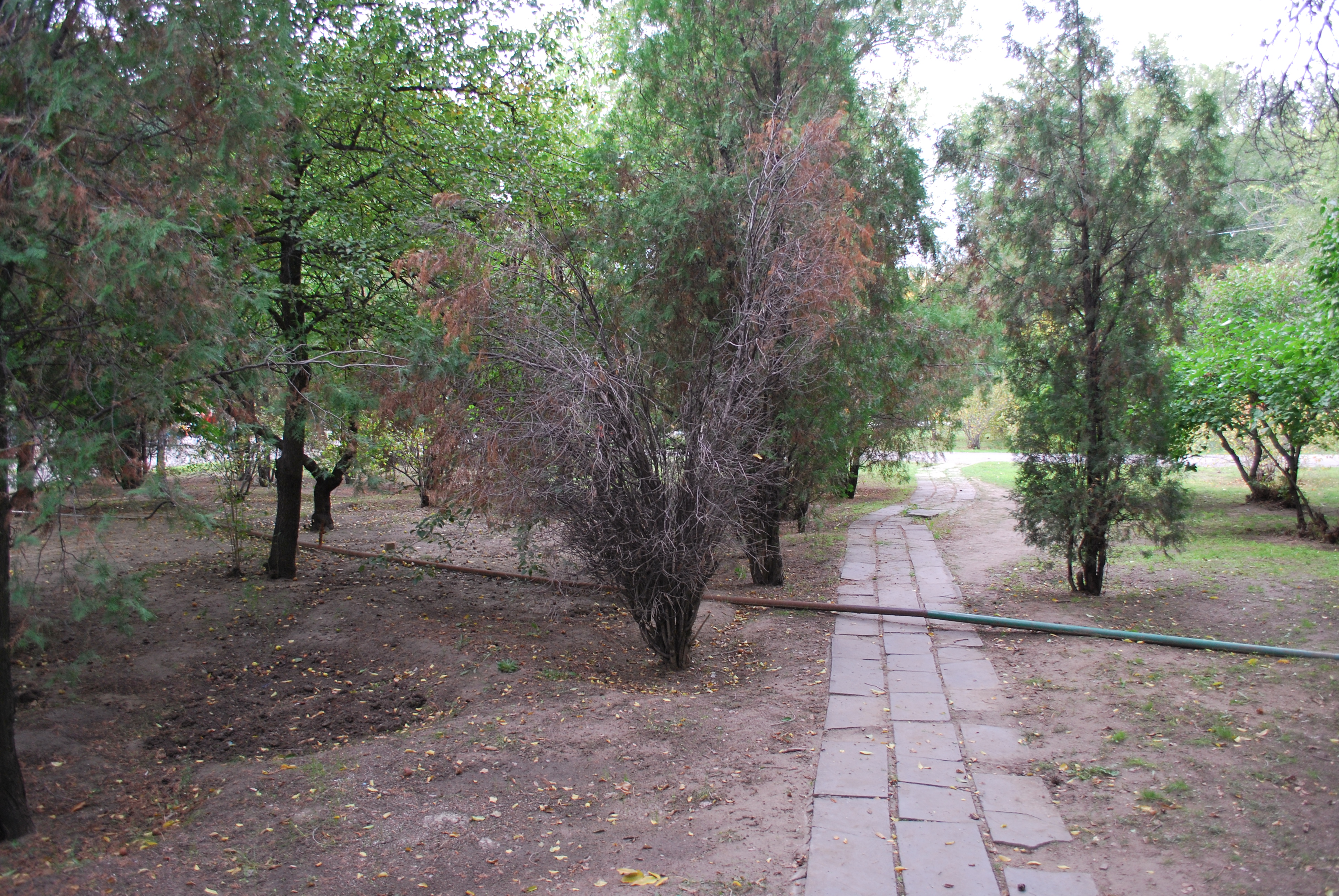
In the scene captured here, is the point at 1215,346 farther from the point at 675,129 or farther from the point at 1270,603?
the point at 675,129

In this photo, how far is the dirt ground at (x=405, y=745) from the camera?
347 cm

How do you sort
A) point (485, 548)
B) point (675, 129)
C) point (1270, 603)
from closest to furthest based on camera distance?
point (1270, 603) → point (675, 129) → point (485, 548)

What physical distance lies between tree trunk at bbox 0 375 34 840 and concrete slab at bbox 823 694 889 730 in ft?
13.2

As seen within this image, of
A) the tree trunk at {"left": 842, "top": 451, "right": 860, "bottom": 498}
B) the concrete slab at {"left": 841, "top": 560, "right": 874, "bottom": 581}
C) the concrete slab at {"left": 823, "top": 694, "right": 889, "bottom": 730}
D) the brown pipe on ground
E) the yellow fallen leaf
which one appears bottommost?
the yellow fallen leaf

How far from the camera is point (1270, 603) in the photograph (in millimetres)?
7562

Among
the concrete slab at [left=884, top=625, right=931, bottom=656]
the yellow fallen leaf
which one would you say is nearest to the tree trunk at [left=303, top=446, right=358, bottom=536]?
the concrete slab at [left=884, top=625, right=931, bottom=656]

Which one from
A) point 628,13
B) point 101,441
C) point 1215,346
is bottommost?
point 101,441

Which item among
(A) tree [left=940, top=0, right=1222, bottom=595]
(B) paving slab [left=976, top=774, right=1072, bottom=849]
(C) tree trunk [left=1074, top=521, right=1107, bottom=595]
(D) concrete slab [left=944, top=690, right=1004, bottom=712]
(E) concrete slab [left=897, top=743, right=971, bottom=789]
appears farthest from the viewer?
(C) tree trunk [left=1074, top=521, right=1107, bottom=595]

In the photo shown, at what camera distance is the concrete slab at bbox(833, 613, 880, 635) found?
721 cm

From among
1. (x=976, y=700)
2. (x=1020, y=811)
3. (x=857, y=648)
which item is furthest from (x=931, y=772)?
(x=857, y=648)

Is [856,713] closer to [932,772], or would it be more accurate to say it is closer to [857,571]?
[932,772]

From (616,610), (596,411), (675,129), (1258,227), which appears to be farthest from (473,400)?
(1258,227)

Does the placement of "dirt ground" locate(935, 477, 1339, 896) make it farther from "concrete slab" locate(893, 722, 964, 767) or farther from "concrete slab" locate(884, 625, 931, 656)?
"concrete slab" locate(884, 625, 931, 656)

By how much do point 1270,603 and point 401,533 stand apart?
10.4 metres
